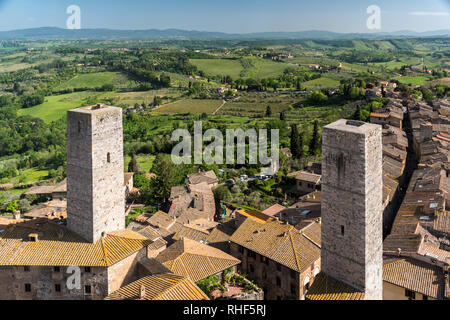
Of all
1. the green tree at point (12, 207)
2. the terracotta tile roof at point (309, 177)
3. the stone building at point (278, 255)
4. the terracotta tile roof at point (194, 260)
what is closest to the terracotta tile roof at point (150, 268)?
the terracotta tile roof at point (194, 260)

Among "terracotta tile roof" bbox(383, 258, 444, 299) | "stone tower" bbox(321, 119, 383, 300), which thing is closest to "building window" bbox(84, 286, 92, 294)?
"stone tower" bbox(321, 119, 383, 300)

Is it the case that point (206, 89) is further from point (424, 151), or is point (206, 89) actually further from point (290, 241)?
point (290, 241)

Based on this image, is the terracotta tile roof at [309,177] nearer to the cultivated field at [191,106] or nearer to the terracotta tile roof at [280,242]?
the terracotta tile roof at [280,242]

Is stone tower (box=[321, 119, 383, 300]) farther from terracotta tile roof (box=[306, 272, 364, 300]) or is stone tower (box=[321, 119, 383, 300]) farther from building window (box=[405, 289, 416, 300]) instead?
building window (box=[405, 289, 416, 300])

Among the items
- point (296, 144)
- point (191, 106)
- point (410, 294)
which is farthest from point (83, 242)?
point (191, 106)

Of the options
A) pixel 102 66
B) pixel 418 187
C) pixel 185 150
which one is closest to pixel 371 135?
pixel 418 187
